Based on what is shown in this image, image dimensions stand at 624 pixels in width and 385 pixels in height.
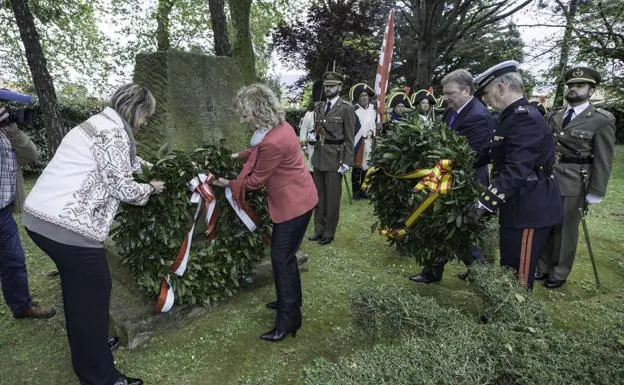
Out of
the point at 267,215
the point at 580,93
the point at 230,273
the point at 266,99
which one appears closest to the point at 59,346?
the point at 230,273

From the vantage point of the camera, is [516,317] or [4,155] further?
[4,155]

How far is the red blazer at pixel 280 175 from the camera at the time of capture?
2.96 m

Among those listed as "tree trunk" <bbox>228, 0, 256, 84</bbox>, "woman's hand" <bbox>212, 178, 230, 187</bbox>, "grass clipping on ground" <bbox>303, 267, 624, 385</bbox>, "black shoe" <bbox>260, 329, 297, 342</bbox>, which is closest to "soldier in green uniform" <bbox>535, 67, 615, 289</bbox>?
"grass clipping on ground" <bbox>303, 267, 624, 385</bbox>

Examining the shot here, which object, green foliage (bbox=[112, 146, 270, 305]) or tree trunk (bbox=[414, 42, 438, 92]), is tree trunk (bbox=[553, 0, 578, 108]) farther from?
green foliage (bbox=[112, 146, 270, 305])

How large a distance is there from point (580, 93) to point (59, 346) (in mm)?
5438

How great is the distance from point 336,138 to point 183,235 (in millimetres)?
3009

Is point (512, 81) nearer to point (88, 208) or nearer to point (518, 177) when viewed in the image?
point (518, 177)

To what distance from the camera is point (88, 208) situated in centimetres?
230

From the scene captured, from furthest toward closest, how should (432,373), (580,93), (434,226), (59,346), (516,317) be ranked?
(580,93) → (434,226) → (59,346) → (516,317) → (432,373)

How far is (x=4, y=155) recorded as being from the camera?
10.9 ft

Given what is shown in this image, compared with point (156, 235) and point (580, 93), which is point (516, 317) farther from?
point (580, 93)

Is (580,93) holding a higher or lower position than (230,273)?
higher

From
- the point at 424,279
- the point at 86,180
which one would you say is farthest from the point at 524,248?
the point at 86,180

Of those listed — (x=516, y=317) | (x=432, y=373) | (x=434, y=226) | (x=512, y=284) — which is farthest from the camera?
(x=434, y=226)
